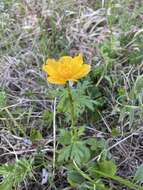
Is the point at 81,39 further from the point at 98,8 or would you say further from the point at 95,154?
the point at 95,154

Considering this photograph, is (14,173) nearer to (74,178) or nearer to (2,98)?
(74,178)

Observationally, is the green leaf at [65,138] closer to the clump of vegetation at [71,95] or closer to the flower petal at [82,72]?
the clump of vegetation at [71,95]

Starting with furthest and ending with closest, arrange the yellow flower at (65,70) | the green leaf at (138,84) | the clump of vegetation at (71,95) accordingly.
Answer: the green leaf at (138,84), the clump of vegetation at (71,95), the yellow flower at (65,70)

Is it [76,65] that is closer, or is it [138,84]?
[76,65]

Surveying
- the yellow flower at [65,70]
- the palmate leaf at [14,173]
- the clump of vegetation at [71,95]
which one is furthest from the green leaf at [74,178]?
the yellow flower at [65,70]

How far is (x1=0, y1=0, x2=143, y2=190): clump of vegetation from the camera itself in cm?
130

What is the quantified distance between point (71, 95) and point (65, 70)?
0.28 feet

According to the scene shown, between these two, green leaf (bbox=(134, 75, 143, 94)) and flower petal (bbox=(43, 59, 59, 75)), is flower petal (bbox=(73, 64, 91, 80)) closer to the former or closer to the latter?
flower petal (bbox=(43, 59, 59, 75))

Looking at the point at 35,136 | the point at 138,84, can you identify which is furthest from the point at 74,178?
the point at 138,84

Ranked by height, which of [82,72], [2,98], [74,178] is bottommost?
[74,178]

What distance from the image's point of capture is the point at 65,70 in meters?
1.22

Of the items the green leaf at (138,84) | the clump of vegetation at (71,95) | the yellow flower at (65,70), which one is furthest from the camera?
the green leaf at (138,84)

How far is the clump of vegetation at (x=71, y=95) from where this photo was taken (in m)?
1.30

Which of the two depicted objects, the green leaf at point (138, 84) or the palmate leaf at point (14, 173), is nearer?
the palmate leaf at point (14, 173)
